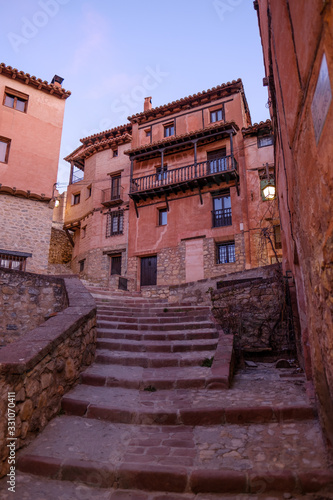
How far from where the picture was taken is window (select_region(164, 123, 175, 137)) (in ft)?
63.8

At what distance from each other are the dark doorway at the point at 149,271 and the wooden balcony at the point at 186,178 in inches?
148

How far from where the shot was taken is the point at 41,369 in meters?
3.30

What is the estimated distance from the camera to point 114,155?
848 inches

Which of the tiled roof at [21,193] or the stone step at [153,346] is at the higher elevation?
the tiled roof at [21,193]

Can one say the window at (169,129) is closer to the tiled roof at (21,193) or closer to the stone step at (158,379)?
the tiled roof at (21,193)

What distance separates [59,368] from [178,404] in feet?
4.85

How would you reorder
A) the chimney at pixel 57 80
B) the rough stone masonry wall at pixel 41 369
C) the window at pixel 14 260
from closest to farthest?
the rough stone masonry wall at pixel 41 369
the window at pixel 14 260
the chimney at pixel 57 80

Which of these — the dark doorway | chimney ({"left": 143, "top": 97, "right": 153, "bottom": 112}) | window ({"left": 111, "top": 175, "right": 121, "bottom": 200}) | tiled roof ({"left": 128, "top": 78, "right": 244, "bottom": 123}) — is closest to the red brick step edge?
the dark doorway

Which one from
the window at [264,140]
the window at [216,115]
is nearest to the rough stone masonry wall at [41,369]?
the window at [264,140]

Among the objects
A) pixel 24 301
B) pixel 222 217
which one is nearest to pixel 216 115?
pixel 222 217

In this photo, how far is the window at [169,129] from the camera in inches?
766

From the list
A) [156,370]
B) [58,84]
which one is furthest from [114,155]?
[156,370]

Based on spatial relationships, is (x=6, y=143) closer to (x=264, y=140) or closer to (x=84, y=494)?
(x=264, y=140)

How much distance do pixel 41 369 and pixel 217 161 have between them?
1526 centimetres
